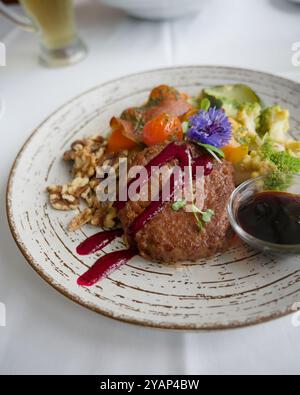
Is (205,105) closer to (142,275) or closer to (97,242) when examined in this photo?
(97,242)

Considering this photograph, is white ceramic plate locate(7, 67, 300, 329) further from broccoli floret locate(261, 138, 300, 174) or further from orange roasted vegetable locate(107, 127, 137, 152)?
broccoli floret locate(261, 138, 300, 174)

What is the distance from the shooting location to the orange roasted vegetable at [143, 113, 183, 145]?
8.63 feet

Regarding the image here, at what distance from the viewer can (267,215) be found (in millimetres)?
2215

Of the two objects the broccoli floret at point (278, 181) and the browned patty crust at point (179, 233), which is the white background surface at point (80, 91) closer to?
the browned patty crust at point (179, 233)

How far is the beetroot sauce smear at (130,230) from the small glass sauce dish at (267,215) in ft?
0.86

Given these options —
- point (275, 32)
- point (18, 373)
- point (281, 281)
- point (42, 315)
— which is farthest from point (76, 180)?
point (275, 32)

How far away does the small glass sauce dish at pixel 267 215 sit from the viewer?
2090 mm

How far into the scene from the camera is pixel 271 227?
2.15 metres

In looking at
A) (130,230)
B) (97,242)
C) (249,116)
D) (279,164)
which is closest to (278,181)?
(279,164)

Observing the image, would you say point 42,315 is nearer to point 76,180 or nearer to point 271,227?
point 76,180

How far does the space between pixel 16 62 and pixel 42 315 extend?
8.62ft

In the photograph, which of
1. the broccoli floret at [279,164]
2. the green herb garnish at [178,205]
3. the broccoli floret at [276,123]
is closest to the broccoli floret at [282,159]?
the broccoli floret at [279,164]

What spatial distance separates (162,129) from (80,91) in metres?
1.29
